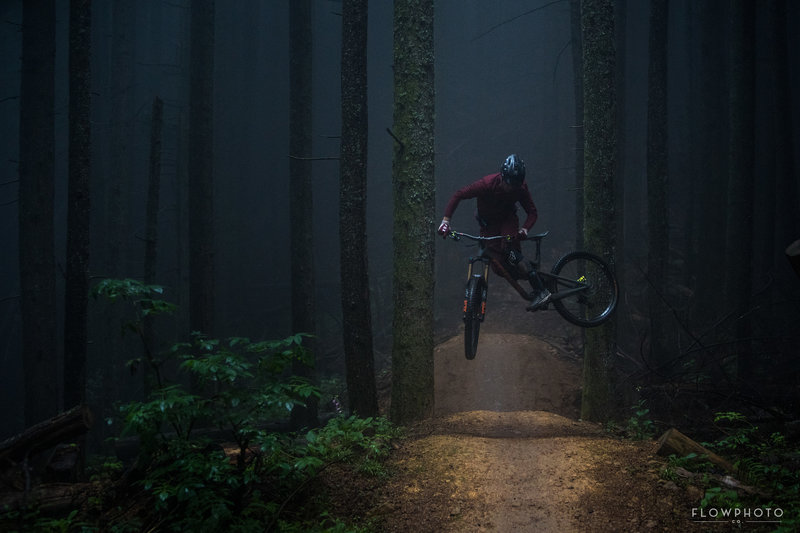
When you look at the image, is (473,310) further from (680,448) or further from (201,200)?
(201,200)

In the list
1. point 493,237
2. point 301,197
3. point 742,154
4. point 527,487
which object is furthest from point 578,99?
point 527,487

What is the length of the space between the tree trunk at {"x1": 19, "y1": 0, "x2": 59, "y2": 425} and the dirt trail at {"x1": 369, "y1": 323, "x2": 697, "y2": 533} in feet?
28.5

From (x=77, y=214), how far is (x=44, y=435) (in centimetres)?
535

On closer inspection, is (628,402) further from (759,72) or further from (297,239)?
(759,72)

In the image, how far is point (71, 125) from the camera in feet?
28.9

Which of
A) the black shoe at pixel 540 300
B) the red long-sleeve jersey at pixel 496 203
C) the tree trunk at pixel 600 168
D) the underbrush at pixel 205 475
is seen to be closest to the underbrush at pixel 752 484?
the tree trunk at pixel 600 168

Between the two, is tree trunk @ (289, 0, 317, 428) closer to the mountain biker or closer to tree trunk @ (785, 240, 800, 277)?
the mountain biker

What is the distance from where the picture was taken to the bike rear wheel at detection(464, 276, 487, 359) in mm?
7387

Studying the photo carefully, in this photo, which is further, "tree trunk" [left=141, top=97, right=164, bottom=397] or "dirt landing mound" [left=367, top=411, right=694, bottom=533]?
"tree trunk" [left=141, top=97, right=164, bottom=397]

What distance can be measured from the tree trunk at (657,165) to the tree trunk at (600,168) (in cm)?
483

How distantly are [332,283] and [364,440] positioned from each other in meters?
20.5

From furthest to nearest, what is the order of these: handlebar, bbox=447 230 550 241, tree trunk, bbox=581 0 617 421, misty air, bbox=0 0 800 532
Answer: tree trunk, bbox=581 0 617 421
handlebar, bbox=447 230 550 241
misty air, bbox=0 0 800 532

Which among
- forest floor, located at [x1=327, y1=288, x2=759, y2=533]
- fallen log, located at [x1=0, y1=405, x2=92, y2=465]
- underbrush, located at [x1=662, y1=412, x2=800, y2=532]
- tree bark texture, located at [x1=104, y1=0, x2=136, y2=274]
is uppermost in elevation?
tree bark texture, located at [x1=104, y1=0, x2=136, y2=274]

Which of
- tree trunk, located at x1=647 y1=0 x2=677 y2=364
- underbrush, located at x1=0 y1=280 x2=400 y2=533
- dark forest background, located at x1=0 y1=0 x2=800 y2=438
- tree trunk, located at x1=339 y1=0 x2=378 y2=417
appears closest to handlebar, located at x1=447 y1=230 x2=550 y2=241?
tree trunk, located at x1=339 y1=0 x2=378 y2=417
